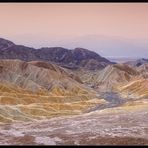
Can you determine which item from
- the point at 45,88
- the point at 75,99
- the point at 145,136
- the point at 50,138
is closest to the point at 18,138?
the point at 50,138

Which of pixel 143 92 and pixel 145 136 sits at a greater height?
pixel 145 136

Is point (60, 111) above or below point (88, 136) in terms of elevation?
below

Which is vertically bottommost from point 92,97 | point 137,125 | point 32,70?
point 92,97

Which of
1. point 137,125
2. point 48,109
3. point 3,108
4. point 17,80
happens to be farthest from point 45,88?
point 137,125

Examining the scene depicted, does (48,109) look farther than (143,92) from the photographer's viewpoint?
No

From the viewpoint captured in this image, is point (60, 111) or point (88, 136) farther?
point (60, 111)

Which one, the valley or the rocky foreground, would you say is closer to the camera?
the rocky foreground

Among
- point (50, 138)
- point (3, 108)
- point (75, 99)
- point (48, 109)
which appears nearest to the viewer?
point (50, 138)

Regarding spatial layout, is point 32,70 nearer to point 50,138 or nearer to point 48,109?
point 48,109

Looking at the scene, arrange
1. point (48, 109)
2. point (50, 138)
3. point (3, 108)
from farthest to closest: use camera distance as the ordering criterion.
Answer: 1. point (48, 109)
2. point (3, 108)
3. point (50, 138)

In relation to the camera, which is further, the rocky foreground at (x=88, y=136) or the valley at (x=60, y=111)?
the valley at (x=60, y=111)
